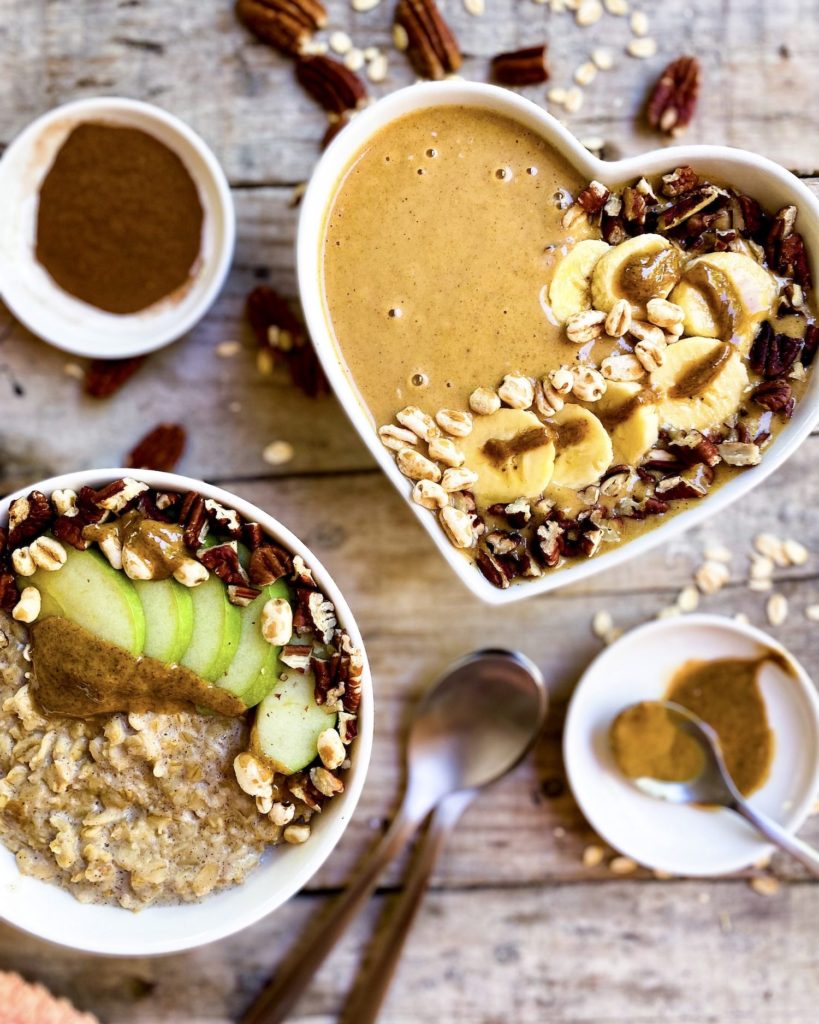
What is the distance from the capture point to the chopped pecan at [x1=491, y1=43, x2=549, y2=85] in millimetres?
1716

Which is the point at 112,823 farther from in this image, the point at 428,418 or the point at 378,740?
the point at 428,418

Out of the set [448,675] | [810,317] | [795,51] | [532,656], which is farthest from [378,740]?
[795,51]

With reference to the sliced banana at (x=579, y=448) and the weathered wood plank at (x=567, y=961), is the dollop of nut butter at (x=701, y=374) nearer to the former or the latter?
the sliced banana at (x=579, y=448)

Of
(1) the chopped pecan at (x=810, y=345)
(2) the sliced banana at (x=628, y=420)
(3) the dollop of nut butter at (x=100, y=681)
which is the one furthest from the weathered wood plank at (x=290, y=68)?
(3) the dollop of nut butter at (x=100, y=681)

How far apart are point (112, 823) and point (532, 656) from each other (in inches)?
32.2

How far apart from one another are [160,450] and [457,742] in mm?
770

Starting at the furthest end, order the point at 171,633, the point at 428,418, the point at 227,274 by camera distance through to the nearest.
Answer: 1. the point at 227,274
2. the point at 428,418
3. the point at 171,633

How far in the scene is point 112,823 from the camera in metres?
1.38

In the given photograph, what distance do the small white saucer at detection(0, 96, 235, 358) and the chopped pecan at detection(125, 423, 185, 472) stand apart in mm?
155

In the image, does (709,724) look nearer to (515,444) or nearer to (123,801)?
(515,444)

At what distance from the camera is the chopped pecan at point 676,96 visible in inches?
67.9

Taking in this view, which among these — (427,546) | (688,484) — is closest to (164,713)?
(427,546)

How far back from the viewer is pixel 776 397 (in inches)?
55.6

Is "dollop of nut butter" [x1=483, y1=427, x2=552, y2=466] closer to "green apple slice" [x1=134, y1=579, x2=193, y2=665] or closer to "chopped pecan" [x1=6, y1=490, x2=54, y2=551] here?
"green apple slice" [x1=134, y1=579, x2=193, y2=665]
